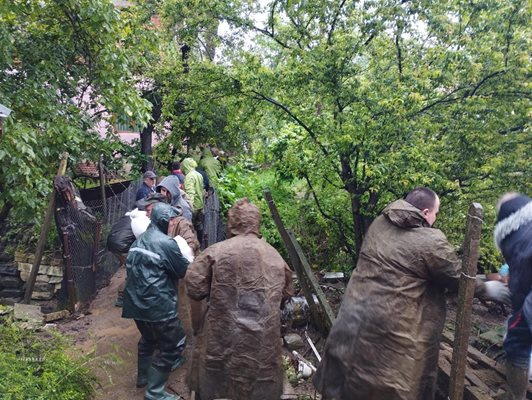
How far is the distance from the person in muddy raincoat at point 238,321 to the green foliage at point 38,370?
4.12ft

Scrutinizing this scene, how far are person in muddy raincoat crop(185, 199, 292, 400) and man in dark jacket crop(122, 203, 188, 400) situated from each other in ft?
1.86

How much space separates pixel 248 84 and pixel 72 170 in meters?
3.80

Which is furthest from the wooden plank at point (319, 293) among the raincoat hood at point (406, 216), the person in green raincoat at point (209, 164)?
the person in green raincoat at point (209, 164)

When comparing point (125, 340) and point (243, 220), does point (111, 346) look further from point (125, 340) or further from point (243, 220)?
point (243, 220)

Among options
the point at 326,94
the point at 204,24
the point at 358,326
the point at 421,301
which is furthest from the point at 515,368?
the point at 204,24

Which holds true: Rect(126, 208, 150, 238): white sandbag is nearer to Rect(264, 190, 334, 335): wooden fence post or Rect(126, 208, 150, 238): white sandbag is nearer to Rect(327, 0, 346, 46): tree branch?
Rect(264, 190, 334, 335): wooden fence post

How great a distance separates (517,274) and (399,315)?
0.86m

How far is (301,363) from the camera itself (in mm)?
4699

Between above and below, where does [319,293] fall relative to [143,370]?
above

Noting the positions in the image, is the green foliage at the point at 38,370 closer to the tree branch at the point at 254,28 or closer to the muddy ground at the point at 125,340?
the muddy ground at the point at 125,340

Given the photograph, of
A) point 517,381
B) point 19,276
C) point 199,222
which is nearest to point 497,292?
point 517,381

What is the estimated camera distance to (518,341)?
313 cm

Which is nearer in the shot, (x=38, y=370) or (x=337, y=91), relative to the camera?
(x=38, y=370)

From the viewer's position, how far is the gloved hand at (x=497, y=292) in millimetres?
3137
